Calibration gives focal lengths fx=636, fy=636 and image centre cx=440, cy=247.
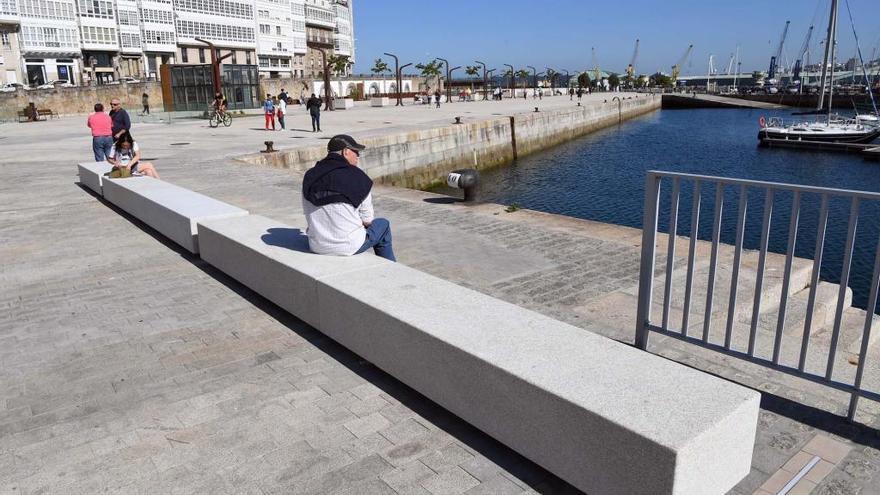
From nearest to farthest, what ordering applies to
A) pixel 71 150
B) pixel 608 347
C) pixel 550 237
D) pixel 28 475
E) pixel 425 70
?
pixel 28 475, pixel 608 347, pixel 550 237, pixel 71 150, pixel 425 70

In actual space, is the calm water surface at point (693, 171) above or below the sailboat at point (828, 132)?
below

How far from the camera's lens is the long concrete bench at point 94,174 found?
36.4 feet

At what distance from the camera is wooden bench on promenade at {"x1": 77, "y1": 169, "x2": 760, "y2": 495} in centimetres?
261

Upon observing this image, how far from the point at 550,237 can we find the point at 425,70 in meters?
109

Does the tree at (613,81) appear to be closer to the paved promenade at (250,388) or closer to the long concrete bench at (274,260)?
the paved promenade at (250,388)

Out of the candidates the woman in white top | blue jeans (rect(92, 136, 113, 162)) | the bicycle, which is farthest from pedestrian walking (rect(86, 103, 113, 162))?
the bicycle

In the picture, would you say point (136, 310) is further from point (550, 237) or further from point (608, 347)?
point (550, 237)

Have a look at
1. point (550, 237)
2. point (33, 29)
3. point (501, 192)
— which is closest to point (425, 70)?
point (33, 29)

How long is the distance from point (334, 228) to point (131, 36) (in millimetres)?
75095

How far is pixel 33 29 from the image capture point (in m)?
61.2

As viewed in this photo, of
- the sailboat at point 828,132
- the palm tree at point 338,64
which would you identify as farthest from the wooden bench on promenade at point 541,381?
the palm tree at point 338,64

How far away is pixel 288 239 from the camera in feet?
18.8

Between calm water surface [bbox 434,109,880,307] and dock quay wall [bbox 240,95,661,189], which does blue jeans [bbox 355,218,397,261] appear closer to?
calm water surface [bbox 434,109,880,307]

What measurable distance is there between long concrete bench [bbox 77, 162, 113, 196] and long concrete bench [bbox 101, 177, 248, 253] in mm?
649
